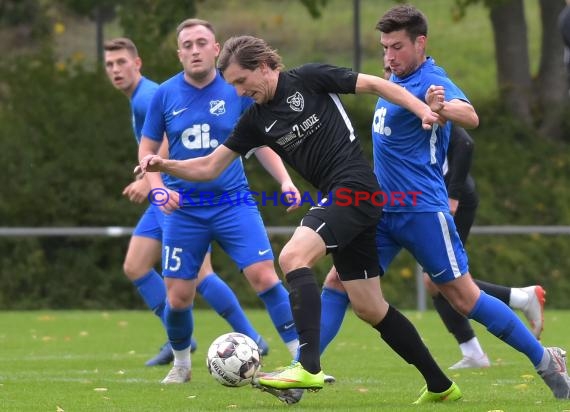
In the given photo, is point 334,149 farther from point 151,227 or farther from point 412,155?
point 151,227

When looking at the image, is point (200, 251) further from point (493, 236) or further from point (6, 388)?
point (493, 236)

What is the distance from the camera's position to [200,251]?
8.29 m

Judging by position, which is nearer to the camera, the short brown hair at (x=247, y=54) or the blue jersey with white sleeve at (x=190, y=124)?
the short brown hair at (x=247, y=54)

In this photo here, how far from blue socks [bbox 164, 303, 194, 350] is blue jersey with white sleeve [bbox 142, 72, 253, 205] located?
72 cm

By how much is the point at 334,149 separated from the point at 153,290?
353 cm

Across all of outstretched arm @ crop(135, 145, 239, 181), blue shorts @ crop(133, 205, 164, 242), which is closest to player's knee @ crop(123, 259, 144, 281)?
blue shorts @ crop(133, 205, 164, 242)

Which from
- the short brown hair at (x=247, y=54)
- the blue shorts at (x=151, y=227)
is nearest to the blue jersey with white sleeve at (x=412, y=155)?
the short brown hair at (x=247, y=54)

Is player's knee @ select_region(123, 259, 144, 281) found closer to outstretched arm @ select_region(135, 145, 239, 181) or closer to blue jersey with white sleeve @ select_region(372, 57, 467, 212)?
outstretched arm @ select_region(135, 145, 239, 181)

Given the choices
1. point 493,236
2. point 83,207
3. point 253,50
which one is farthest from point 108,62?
point 493,236

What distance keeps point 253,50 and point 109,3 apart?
13566 mm

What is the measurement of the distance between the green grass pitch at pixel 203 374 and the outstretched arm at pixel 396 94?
1.52 metres

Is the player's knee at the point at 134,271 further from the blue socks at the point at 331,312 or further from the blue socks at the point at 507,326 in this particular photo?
the blue socks at the point at 507,326

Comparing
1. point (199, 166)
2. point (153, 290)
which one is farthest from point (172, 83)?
point (153, 290)

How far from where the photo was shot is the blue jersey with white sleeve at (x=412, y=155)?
6945 millimetres
